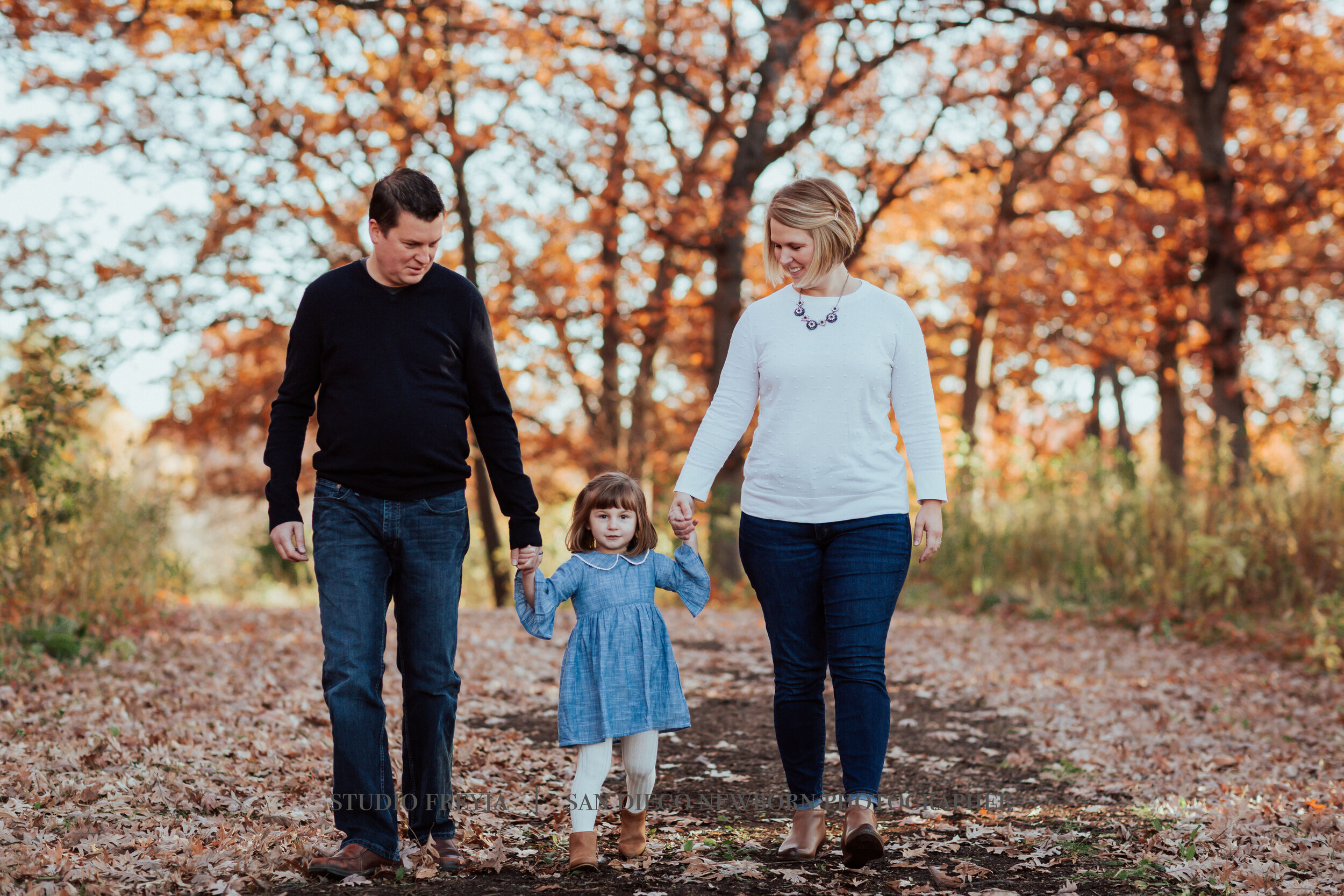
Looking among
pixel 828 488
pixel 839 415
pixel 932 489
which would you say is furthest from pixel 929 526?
pixel 839 415

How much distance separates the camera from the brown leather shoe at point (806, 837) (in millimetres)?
3342

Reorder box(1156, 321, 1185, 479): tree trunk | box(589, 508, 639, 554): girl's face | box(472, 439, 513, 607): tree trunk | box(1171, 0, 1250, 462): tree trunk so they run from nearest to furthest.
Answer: box(589, 508, 639, 554): girl's face < box(1171, 0, 1250, 462): tree trunk < box(1156, 321, 1185, 479): tree trunk < box(472, 439, 513, 607): tree trunk

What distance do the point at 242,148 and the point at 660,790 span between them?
11.5 m

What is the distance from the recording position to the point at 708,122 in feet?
50.7

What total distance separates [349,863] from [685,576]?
125cm

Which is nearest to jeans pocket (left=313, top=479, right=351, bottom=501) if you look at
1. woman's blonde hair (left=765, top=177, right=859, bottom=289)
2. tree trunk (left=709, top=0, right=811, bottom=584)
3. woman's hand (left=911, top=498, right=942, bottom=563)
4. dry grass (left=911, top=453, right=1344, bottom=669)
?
woman's blonde hair (left=765, top=177, right=859, bottom=289)

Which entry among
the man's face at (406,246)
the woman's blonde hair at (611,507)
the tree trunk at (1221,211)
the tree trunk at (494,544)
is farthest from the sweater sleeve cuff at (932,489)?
the tree trunk at (494,544)

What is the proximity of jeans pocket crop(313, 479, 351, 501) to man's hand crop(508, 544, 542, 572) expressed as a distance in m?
0.51

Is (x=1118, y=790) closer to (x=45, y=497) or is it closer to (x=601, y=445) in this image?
(x=45, y=497)

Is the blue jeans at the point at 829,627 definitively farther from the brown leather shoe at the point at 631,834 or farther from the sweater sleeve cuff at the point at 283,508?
the sweater sleeve cuff at the point at 283,508

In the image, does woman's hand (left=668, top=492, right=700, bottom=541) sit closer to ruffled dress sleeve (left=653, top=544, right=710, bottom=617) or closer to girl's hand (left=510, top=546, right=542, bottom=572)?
ruffled dress sleeve (left=653, top=544, right=710, bottom=617)

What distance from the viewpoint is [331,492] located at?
3.14 meters

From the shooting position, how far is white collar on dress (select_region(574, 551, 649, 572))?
131 inches

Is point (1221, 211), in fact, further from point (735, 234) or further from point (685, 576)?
point (685, 576)
